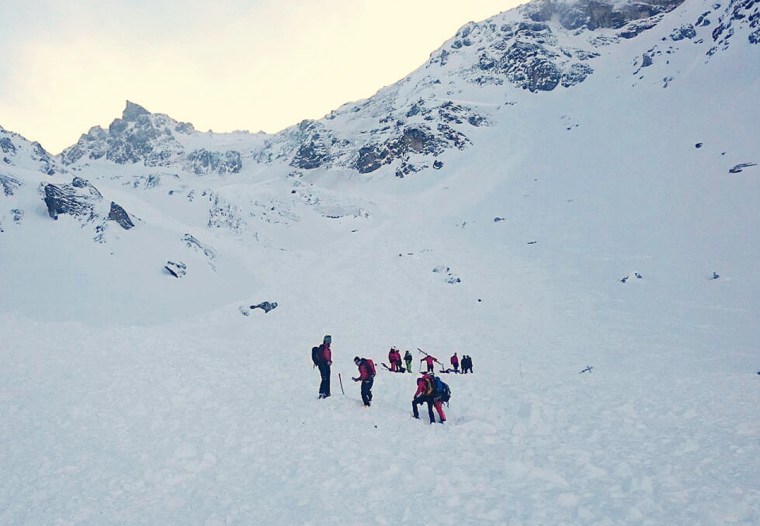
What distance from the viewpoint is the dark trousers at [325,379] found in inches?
553

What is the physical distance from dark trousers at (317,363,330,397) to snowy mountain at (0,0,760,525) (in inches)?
13.6

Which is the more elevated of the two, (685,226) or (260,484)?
(685,226)

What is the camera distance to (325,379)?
14117 millimetres

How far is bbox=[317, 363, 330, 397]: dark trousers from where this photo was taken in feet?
46.1

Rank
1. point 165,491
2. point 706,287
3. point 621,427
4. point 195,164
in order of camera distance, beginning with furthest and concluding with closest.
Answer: point 195,164 < point 706,287 < point 621,427 < point 165,491

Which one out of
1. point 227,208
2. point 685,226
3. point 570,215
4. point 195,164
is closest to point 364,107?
point 195,164

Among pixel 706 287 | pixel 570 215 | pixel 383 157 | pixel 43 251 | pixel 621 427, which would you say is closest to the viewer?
pixel 621 427

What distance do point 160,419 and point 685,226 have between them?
106 feet

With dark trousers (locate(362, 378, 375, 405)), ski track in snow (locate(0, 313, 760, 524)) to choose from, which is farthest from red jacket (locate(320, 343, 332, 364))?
dark trousers (locate(362, 378, 375, 405))

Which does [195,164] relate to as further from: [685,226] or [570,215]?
[685,226]

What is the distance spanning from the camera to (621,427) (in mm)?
11070

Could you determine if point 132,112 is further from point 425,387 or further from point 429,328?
point 425,387

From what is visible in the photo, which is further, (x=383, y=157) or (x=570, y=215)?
(x=383, y=157)

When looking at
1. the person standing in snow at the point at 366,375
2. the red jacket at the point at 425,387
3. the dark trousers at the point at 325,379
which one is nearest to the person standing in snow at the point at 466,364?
the person standing in snow at the point at 366,375
